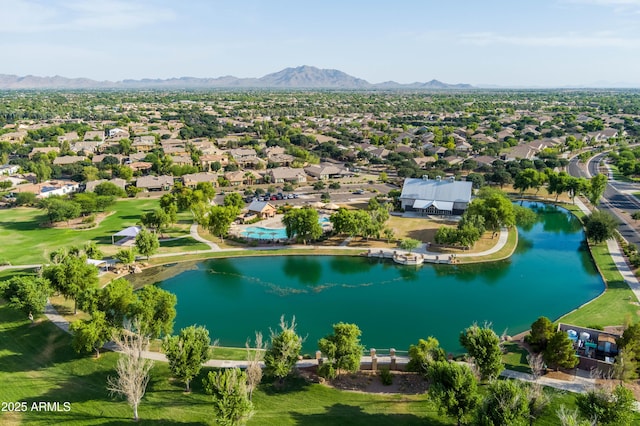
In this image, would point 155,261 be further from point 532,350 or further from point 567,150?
point 567,150

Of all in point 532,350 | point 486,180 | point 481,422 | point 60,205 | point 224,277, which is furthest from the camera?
point 486,180

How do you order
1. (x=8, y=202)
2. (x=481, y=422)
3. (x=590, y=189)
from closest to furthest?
(x=481, y=422), (x=590, y=189), (x=8, y=202)

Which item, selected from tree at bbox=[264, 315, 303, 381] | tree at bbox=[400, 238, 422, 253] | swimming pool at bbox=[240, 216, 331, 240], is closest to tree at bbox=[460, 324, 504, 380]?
tree at bbox=[264, 315, 303, 381]

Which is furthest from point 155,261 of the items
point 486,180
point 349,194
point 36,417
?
point 486,180

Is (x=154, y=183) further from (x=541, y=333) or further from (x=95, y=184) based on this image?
(x=541, y=333)

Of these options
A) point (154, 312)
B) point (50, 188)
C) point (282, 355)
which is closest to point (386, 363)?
point (282, 355)

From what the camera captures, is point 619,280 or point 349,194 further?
point 349,194

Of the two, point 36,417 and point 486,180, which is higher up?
point 486,180
